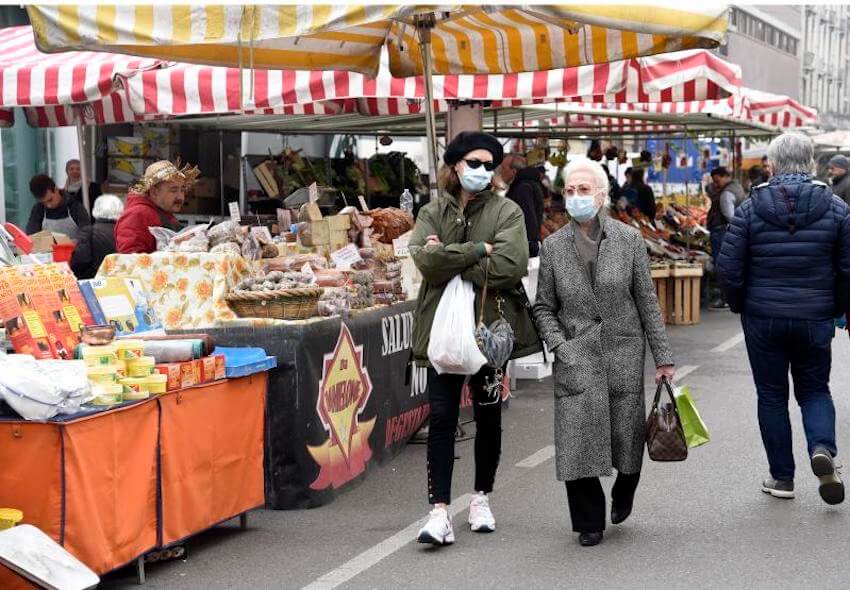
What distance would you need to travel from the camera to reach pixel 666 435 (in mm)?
5680

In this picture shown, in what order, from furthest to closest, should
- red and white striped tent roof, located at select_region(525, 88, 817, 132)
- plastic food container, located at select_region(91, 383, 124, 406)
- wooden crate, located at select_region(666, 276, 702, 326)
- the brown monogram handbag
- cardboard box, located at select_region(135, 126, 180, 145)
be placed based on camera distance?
wooden crate, located at select_region(666, 276, 702, 326) → cardboard box, located at select_region(135, 126, 180, 145) → red and white striped tent roof, located at select_region(525, 88, 817, 132) → the brown monogram handbag → plastic food container, located at select_region(91, 383, 124, 406)

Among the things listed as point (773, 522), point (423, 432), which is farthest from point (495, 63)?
point (773, 522)

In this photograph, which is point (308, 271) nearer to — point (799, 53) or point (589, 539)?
point (589, 539)

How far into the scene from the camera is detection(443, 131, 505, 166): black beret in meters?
5.93

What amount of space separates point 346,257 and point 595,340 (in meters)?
2.81

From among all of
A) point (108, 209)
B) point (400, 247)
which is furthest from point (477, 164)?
point (108, 209)

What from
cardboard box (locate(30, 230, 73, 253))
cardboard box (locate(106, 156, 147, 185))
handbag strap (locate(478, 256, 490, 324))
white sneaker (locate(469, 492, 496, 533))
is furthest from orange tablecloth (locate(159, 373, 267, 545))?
cardboard box (locate(106, 156, 147, 185))

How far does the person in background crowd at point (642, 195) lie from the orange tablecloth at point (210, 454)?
51.0 feet

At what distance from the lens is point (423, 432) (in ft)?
27.8

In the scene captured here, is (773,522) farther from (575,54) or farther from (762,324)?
(575,54)

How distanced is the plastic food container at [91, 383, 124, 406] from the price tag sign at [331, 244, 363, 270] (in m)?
3.06

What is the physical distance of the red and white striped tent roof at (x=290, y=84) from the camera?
9.52 m

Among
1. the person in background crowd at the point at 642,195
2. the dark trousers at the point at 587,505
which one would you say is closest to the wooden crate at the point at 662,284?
the person in background crowd at the point at 642,195

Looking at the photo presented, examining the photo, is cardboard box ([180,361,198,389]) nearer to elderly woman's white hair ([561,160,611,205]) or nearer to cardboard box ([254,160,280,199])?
elderly woman's white hair ([561,160,611,205])
